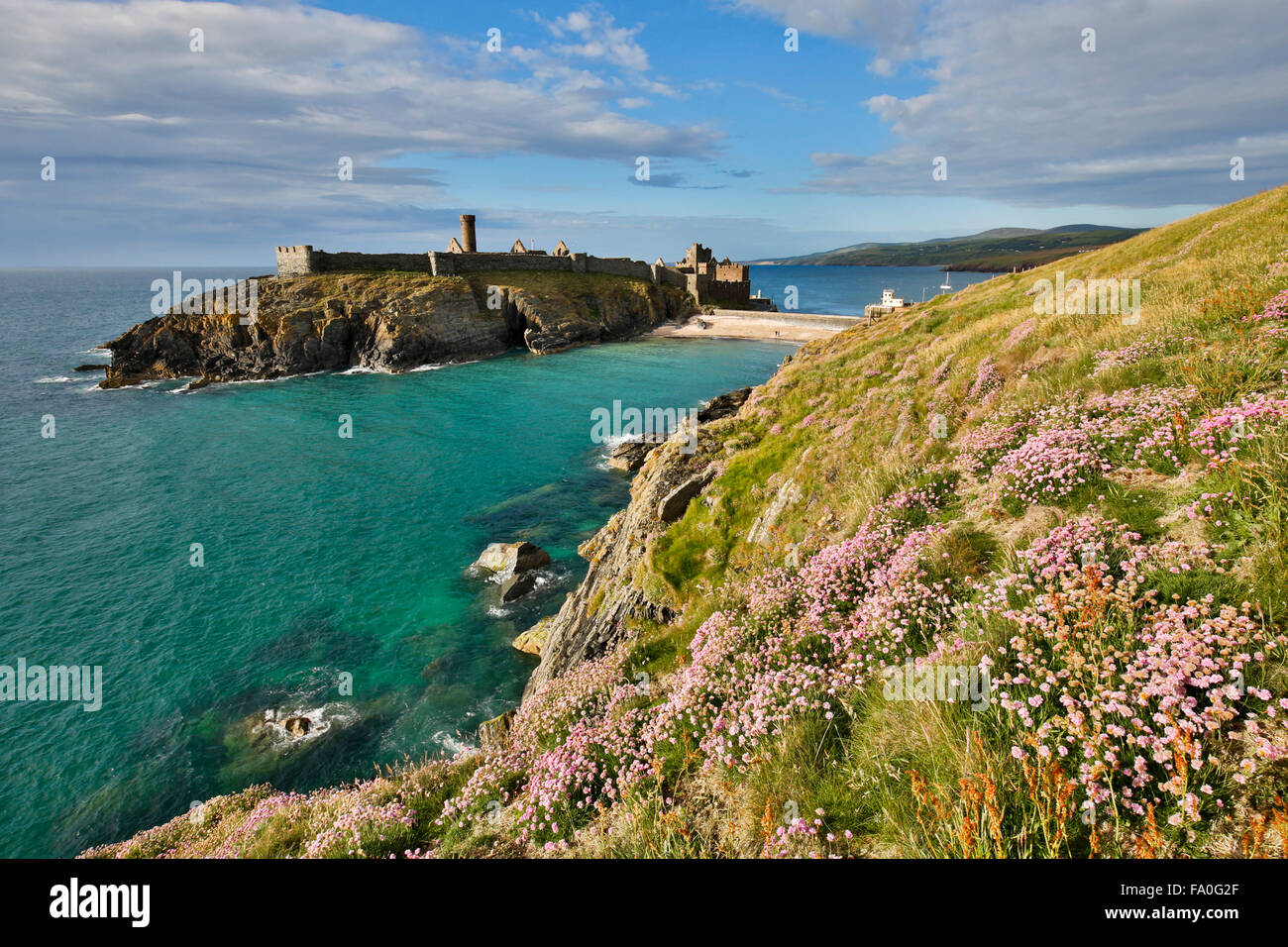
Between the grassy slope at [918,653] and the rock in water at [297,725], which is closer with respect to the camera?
the grassy slope at [918,653]

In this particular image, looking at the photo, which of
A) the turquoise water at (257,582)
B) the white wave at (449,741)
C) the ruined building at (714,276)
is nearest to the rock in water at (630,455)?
the turquoise water at (257,582)

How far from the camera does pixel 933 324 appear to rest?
23.2m

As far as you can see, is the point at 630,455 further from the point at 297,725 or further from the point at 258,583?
the point at 297,725

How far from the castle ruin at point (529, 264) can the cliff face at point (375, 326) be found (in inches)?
158

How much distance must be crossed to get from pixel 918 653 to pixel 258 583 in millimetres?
29591

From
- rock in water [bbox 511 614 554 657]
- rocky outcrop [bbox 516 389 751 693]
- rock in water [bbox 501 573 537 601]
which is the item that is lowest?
rock in water [bbox 511 614 554 657]

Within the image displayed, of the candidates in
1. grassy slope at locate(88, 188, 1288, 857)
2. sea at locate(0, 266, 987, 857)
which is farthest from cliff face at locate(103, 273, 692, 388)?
grassy slope at locate(88, 188, 1288, 857)

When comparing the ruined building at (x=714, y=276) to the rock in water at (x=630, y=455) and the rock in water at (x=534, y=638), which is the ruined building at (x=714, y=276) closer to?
the rock in water at (x=630, y=455)

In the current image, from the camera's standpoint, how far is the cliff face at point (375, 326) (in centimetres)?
7756

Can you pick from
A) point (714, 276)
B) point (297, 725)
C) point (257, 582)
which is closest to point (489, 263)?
point (714, 276)

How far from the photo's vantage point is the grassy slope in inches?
169

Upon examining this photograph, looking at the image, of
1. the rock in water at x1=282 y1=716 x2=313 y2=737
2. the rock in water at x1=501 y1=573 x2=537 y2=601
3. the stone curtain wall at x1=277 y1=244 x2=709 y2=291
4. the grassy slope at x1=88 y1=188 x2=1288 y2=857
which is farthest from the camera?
the stone curtain wall at x1=277 y1=244 x2=709 y2=291

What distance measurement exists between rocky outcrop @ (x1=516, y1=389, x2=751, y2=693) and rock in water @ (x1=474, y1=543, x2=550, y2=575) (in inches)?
298

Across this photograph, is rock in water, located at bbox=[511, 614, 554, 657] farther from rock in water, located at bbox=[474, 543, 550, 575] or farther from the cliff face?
the cliff face
